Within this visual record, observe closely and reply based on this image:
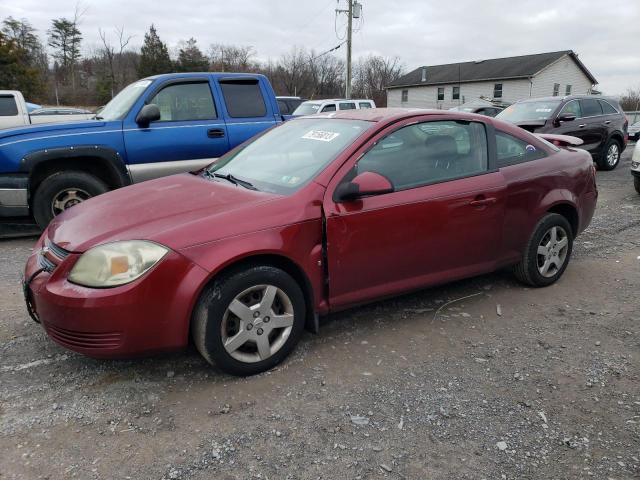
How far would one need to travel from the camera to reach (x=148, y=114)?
18.4 ft

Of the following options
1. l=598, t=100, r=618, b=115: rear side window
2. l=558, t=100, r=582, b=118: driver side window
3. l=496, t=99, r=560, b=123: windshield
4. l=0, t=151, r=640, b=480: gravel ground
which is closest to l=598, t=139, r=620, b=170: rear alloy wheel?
l=598, t=100, r=618, b=115: rear side window

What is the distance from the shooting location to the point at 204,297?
2766 millimetres

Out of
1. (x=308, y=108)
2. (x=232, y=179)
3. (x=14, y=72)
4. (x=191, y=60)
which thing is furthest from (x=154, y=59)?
(x=232, y=179)

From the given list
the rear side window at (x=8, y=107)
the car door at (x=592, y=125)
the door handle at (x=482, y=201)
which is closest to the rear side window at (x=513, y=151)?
the door handle at (x=482, y=201)

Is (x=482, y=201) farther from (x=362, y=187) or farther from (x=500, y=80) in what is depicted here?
(x=500, y=80)

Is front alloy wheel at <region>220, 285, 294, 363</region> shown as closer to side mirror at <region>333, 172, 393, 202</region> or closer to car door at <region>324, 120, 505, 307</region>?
car door at <region>324, 120, 505, 307</region>

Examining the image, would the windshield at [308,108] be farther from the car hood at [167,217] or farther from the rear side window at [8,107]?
the car hood at [167,217]

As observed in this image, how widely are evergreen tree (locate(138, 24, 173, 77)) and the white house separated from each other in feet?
78.2

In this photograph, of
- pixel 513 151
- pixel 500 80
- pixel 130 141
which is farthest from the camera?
pixel 500 80

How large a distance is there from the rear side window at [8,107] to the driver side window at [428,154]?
937 cm

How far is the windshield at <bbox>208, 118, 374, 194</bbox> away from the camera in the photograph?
329cm

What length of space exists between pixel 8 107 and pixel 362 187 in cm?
967

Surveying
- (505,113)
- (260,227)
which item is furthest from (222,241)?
(505,113)

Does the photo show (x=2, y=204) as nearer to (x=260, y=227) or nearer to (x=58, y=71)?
(x=260, y=227)
